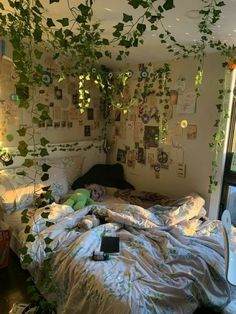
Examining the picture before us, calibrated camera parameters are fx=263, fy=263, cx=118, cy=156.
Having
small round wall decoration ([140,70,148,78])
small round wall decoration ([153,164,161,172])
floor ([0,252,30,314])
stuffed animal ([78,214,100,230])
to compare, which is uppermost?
small round wall decoration ([140,70,148,78])

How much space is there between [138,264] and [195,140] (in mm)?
1459

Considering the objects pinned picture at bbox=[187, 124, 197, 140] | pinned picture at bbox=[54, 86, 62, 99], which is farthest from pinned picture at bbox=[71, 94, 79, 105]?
pinned picture at bbox=[187, 124, 197, 140]

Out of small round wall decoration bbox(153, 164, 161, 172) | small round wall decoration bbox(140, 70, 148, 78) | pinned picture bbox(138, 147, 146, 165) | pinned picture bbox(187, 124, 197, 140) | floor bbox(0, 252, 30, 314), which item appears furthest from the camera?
pinned picture bbox(138, 147, 146, 165)

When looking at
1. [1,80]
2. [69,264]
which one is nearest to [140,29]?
[69,264]

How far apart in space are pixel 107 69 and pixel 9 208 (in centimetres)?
194

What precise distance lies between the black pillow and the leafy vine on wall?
2.09 ft

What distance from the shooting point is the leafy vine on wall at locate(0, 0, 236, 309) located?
987 mm

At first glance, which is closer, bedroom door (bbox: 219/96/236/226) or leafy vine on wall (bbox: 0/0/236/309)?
leafy vine on wall (bbox: 0/0/236/309)

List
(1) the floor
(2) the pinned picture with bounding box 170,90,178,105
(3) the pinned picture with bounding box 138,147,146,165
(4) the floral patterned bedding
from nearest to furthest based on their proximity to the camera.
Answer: (4) the floral patterned bedding
(1) the floor
(2) the pinned picture with bounding box 170,90,178,105
(3) the pinned picture with bounding box 138,147,146,165

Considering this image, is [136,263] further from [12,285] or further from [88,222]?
[12,285]

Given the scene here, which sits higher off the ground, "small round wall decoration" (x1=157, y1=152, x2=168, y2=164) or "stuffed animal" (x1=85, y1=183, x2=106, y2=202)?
"small round wall decoration" (x1=157, y1=152, x2=168, y2=164)

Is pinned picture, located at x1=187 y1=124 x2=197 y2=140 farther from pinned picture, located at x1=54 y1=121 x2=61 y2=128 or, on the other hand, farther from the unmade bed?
pinned picture, located at x1=54 y1=121 x2=61 y2=128

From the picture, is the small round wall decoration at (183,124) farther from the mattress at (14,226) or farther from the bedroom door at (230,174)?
the mattress at (14,226)

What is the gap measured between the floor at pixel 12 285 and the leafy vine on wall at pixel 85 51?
538 mm
